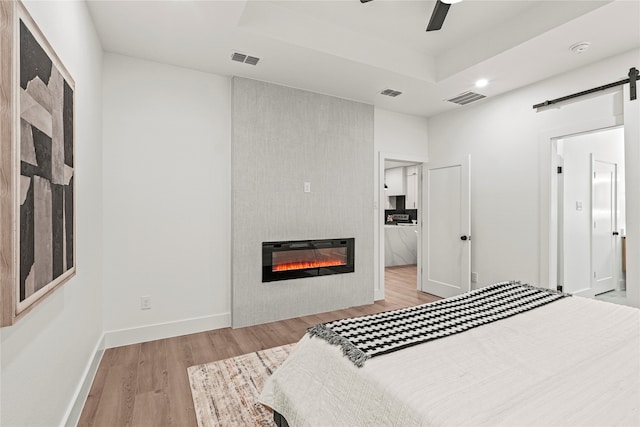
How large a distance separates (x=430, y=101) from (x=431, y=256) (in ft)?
7.16

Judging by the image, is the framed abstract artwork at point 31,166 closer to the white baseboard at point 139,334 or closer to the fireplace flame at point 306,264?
the white baseboard at point 139,334

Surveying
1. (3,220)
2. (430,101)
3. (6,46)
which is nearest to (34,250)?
(3,220)

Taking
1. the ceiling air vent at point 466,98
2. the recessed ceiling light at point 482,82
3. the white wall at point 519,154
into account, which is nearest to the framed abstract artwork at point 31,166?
the recessed ceiling light at point 482,82

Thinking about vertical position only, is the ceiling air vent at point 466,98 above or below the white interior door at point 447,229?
above

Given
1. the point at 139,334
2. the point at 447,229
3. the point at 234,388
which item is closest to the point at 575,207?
the point at 447,229

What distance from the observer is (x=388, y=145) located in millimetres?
4488

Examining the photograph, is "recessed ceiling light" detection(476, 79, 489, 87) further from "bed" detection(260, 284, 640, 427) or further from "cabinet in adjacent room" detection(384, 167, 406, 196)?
"cabinet in adjacent room" detection(384, 167, 406, 196)

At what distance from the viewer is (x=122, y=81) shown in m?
2.93

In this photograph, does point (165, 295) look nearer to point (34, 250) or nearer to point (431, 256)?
point (34, 250)

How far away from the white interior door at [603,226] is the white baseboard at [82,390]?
18.4 ft

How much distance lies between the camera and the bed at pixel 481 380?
40.2 inches

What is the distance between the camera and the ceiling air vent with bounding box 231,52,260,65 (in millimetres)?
2916

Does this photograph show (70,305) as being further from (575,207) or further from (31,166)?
(575,207)

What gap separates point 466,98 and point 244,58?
2.72 m
